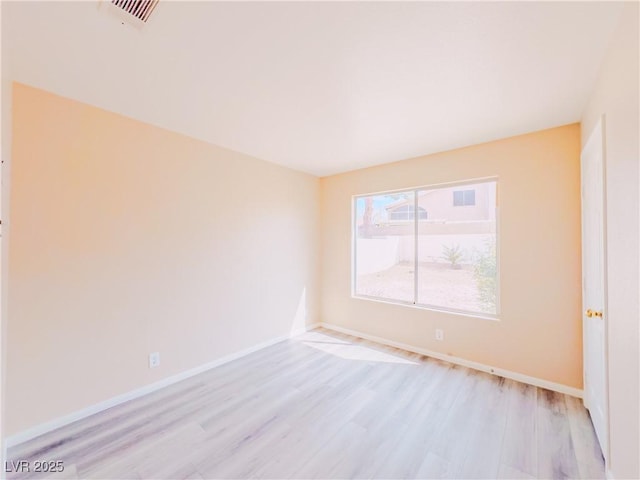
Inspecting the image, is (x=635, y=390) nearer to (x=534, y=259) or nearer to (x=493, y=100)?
(x=534, y=259)

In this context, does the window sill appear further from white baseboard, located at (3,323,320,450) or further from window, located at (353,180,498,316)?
white baseboard, located at (3,323,320,450)

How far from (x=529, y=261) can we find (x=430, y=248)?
100 centimetres

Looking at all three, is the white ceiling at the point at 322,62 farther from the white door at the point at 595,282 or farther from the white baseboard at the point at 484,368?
the white baseboard at the point at 484,368

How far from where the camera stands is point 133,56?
1563mm

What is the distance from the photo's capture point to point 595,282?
1.88 m

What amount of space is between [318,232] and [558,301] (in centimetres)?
303

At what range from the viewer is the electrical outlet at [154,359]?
2.44 m

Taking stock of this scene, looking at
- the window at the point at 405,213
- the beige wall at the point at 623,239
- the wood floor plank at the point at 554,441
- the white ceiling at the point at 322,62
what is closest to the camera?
the beige wall at the point at 623,239

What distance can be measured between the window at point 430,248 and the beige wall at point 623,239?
1414 millimetres

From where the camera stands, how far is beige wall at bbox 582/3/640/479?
44.9 inches

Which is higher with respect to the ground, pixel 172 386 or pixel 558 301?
pixel 558 301

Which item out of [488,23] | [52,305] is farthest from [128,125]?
[488,23]

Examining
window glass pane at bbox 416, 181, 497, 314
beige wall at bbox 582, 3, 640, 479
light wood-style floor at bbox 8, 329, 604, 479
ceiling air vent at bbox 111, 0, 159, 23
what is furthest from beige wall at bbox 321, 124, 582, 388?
ceiling air vent at bbox 111, 0, 159, 23

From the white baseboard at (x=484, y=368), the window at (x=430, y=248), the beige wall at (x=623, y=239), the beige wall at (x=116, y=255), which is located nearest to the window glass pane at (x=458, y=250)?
the window at (x=430, y=248)
